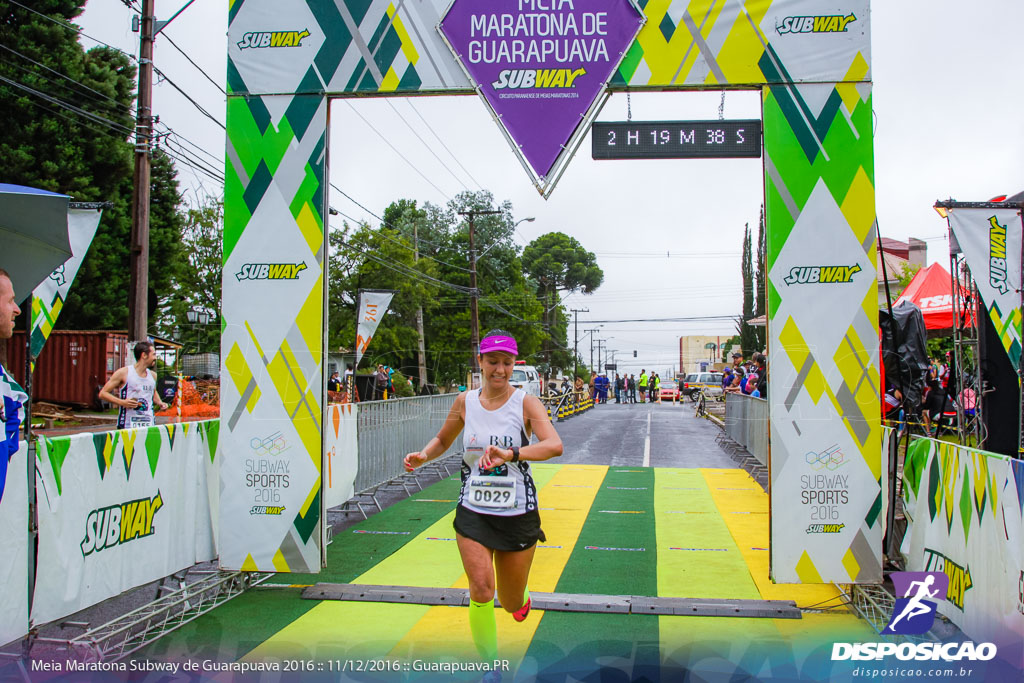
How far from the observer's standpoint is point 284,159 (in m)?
6.26

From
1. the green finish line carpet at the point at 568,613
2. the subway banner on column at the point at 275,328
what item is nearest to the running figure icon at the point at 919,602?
the green finish line carpet at the point at 568,613

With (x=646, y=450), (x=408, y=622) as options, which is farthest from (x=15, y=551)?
(x=646, y=450)

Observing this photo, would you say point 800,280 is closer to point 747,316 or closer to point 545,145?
point 545,145

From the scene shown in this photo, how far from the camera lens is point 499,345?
4305mm

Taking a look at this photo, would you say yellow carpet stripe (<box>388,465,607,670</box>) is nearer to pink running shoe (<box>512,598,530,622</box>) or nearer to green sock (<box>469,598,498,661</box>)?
pink running shoe (<box>512,598,530,622</box>)

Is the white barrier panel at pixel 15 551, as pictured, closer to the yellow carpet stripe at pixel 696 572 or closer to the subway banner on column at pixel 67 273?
the subway banner on column at pixel 67 273

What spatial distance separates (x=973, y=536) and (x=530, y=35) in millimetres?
4822

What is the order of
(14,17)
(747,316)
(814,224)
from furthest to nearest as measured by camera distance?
(747,316)
(14,17)
(814,224)

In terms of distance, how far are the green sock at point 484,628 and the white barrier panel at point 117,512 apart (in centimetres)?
259

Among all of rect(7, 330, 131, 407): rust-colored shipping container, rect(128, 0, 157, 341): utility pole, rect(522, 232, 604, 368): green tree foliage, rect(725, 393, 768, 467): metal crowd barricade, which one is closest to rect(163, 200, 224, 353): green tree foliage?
rect(7, 330, 131, 407): rust-colored shipping container

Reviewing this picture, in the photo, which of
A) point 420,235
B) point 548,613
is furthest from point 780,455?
point 420,235

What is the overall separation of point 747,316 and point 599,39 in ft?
191

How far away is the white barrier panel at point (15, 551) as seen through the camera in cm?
424

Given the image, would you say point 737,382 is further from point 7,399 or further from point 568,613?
point 7,399
